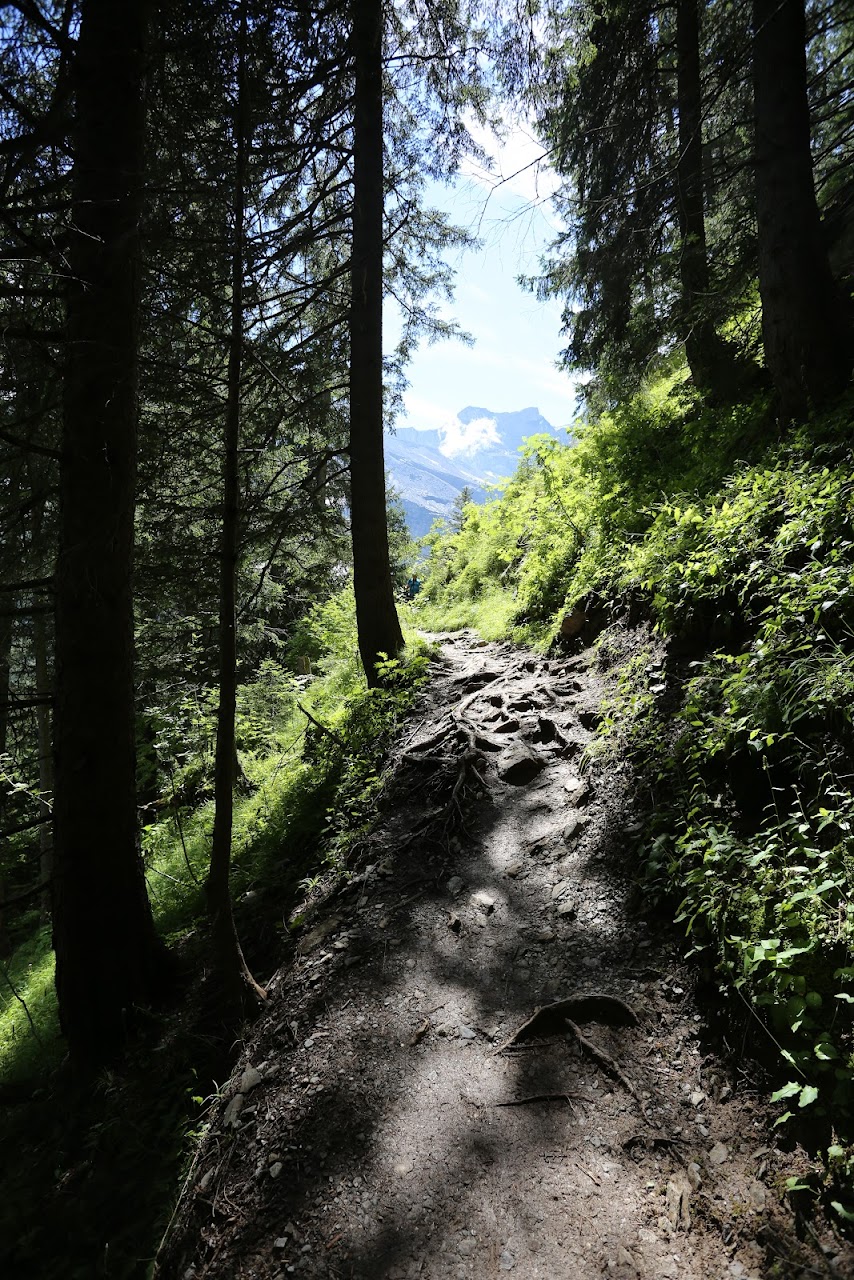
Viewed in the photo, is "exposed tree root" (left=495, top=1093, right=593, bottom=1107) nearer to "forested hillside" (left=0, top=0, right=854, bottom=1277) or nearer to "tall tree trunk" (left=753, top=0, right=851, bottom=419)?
"forested hillside" (left=0, top=0, right=854, bottom=1277)

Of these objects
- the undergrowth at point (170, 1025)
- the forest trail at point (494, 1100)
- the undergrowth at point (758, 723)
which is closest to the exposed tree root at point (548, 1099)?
the forest trail at point (494, 1100)

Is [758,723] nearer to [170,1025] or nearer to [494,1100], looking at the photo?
[494,1100]

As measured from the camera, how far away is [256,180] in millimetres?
5684

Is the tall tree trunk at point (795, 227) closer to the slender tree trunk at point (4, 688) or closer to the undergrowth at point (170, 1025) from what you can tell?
the undergrowth at point (170, 1025)

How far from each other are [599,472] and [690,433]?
5.39 ft

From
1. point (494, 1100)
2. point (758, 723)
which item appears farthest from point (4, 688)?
point (758, 723)

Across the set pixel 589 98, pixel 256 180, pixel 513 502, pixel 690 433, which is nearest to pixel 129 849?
pixel 256 180

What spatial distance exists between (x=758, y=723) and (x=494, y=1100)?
2.53 meters

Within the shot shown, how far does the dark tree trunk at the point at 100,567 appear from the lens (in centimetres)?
412

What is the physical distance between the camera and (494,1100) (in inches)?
117

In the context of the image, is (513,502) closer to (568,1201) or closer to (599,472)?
(599,472)

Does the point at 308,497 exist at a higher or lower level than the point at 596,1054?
higher

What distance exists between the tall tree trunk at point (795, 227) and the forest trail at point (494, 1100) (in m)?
4.30

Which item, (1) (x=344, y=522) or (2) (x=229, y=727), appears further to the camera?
(1) (x=344, y=522)
